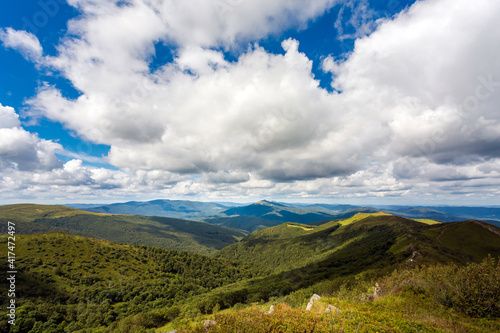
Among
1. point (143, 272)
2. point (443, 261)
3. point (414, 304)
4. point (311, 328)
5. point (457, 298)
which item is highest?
point (311, 328)

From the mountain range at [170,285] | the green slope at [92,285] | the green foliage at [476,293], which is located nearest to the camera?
the green foliage at [476,293]

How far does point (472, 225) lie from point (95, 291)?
827 feet

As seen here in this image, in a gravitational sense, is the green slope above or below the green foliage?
below

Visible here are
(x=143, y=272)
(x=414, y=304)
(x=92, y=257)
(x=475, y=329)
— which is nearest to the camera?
(x=475, y=329)

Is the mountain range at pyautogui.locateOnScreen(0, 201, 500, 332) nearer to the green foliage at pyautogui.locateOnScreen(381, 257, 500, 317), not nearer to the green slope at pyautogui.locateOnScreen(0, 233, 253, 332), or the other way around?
the green foliage at pyautogui.locateOnScreen(381, 257, 500, 317)

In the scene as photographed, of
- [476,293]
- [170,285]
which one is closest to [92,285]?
[170,285]

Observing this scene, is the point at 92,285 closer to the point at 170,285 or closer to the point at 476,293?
the point at 170,285

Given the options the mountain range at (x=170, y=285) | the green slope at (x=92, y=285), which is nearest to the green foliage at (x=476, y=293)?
the mountain range at (x=170, y=285)

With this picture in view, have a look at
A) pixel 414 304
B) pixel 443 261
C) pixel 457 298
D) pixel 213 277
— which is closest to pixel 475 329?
pixel 457 298

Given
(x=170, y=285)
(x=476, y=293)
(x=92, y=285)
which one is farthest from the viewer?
(x=170, y=285)

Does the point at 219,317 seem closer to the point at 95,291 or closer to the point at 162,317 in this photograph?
the point at 162,317

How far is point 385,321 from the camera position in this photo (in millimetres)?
17375

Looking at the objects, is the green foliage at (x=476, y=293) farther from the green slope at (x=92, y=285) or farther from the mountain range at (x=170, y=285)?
the green slope at (x=92, y=285)

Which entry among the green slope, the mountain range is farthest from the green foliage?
the green slope
